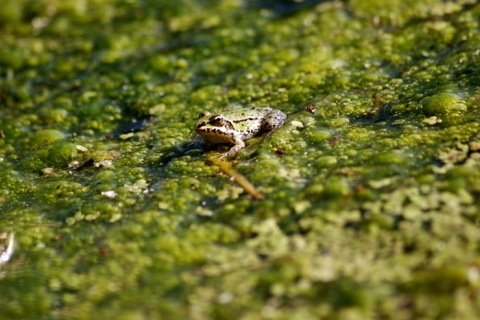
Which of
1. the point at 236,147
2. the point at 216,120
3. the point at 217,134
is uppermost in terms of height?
the point at 216,120

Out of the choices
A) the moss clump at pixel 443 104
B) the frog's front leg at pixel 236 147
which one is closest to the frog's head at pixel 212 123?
the frog's front leg at pixel 236 147

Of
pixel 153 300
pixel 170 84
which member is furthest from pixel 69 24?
pixel 153 300

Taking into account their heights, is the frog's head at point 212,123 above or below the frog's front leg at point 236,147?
above

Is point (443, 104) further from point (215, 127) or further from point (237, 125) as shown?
point (215, 127)

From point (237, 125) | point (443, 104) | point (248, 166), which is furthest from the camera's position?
point (237, 125)

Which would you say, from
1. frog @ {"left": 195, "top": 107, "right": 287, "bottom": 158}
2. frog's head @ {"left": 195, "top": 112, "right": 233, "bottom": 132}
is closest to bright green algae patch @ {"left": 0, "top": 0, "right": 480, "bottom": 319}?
frog @ {"left": 195, "top": 107, "right": 287, "bottom": 158}

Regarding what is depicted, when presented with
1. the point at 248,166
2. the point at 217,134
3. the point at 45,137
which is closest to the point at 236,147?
the point at 217,134

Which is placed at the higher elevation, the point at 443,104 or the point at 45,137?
the point at 443,104

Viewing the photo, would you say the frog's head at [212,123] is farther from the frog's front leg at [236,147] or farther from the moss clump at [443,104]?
the moss clump at [443,104]
